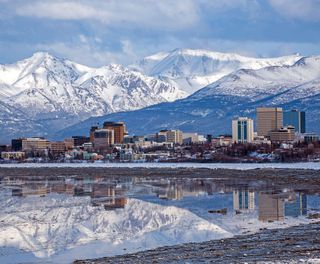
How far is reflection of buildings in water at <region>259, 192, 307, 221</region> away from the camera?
35478mm

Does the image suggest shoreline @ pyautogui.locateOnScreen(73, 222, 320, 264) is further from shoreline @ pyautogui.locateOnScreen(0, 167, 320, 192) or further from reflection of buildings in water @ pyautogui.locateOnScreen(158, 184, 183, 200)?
shoreline @ pyautogui.locateOnScreen(0, 167, 320, 192)

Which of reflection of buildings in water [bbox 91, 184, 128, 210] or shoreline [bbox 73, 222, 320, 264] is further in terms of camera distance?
reflection of buildings in water [bbox 91, 184, 128, 210]

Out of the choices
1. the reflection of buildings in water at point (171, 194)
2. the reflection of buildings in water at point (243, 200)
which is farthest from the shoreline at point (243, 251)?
Result: the reflection of buildings in water at point (171, 194)

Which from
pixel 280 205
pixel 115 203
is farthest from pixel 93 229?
pixel 115 203

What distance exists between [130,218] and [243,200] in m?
11.2

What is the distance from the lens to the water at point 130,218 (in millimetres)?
26844

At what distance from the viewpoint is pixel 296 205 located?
40.4m

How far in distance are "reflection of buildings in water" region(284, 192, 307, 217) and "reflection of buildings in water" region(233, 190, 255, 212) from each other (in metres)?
2.02

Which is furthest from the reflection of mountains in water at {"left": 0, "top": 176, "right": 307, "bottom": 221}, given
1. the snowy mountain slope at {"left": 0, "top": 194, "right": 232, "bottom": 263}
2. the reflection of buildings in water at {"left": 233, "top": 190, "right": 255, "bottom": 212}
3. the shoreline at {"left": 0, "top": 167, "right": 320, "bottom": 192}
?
the shoreline at {"left": 0, "top": 167, "right": 320, "bottom": 192}

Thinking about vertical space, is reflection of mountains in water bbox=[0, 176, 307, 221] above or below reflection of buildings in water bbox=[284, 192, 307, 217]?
below

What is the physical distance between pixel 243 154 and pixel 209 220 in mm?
126115

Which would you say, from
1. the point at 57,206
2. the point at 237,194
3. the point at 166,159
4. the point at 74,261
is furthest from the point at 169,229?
the point at 166,159

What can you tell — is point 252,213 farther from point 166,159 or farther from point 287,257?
point 166,159

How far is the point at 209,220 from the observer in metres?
34.2
